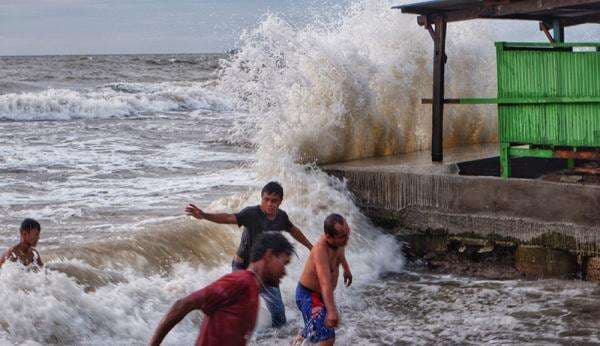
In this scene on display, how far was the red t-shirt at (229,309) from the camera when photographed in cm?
426

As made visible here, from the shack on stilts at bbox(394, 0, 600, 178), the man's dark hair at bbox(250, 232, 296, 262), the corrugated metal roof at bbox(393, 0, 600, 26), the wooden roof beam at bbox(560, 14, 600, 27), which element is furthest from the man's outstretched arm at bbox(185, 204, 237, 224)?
the wooden roof beam at bbox(560, 14, 600, 27)

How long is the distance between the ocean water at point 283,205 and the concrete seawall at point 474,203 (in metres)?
0.30

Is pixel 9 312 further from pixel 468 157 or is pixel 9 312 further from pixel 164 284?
pixel 468 157

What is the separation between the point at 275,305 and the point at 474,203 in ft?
11.0

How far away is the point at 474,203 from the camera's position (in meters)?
10.7

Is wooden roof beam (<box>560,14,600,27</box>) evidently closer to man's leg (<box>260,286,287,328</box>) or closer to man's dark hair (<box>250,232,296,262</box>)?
man's leg (<box>260,286,287,328</box>)

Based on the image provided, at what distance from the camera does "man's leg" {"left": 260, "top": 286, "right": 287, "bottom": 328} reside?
8.19 metres

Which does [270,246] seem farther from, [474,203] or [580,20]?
[580,20]

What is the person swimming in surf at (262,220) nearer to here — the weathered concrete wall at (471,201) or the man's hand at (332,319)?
the man's hand at (332,319)

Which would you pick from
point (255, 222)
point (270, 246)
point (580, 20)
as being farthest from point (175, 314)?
point (580, 20)

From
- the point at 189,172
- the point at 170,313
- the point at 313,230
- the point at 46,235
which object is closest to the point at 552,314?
the point at 313,230

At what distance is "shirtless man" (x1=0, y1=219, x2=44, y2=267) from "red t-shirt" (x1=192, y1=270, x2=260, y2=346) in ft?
13.4

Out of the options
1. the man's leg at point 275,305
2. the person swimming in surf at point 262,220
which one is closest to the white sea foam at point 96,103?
the man's leg at point 275,305

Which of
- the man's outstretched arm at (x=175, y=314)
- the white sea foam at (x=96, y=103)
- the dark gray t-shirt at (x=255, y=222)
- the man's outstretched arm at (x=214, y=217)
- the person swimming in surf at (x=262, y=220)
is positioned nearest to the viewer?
the man's outstretched arm at (x=175, y=314)
